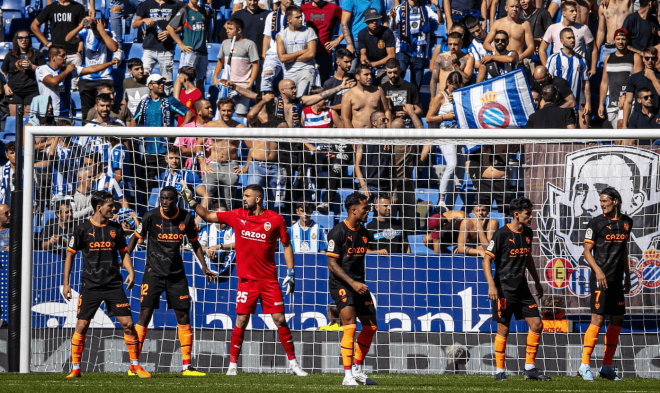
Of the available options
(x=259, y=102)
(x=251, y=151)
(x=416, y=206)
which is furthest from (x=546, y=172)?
(x=259, y=102)

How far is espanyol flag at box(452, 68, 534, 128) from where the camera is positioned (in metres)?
12.5

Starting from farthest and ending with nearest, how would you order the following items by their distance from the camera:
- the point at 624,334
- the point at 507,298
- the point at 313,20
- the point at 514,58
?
1. the point at 313,20
2. the point at 514,58
3. the point at 624,334
4. the point at 507,298

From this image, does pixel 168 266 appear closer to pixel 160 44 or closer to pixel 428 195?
pixel 428 195

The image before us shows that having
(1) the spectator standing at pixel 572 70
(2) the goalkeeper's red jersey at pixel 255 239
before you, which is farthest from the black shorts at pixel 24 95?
(1) the spectator standing at pixel 572 70

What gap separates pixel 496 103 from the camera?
12.6 m

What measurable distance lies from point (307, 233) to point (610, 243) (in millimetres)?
3727

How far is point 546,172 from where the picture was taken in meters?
11.0

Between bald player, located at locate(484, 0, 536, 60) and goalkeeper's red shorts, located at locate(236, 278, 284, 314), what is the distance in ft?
21.1

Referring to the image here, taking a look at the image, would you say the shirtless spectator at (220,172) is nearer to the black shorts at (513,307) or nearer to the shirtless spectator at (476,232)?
the shirtless spectator at (476,232)

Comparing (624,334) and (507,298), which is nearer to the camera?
(507,298)

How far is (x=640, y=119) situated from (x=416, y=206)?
3.93 meters

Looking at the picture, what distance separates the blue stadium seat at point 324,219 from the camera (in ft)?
37.0

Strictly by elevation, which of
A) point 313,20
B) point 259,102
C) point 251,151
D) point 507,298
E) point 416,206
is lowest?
point 507,298

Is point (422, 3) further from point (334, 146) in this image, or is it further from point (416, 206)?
point (416, 206)
